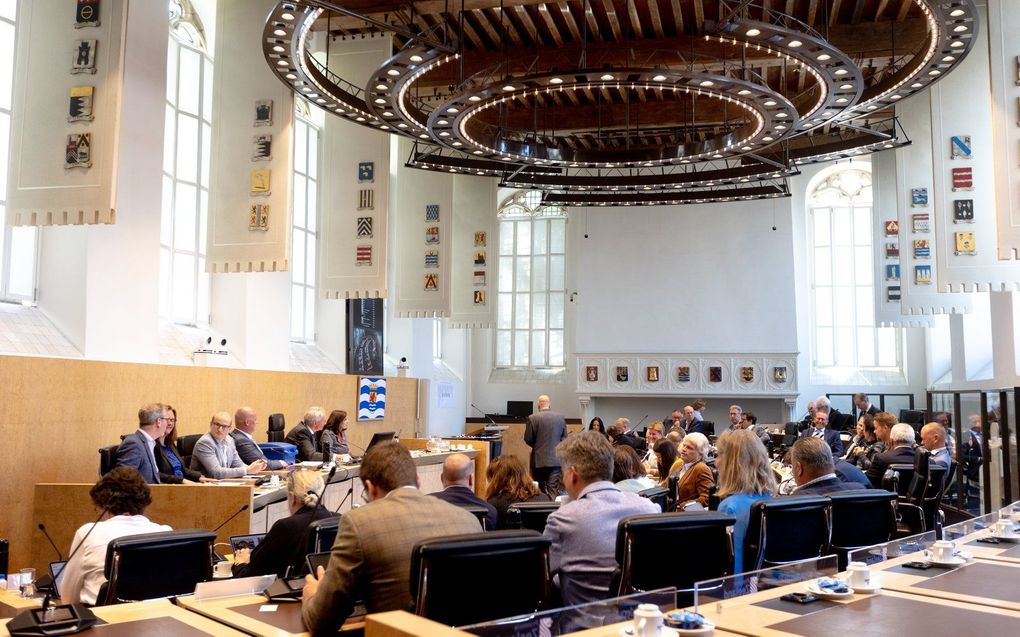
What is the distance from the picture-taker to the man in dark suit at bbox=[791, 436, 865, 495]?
496 centimetres

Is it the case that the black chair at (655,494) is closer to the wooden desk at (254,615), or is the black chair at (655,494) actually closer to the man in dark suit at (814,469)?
the man in dark suit at (814,469)

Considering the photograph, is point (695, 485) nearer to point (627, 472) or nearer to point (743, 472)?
point (627, 472)

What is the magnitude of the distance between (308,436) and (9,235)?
393 centimetres

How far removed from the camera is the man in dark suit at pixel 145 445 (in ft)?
22.5

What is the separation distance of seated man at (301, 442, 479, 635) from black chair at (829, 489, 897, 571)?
92.9 inches

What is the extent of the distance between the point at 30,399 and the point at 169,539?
5088 mm

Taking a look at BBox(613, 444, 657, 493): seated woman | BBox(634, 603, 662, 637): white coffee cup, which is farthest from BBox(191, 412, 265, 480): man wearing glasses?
BBox(634, 603, 662, 637): white coffee cup

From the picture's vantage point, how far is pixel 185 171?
42.4 ft

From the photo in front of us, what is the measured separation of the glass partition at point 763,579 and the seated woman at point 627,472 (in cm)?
233

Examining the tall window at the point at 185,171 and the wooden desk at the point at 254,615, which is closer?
the wooden desk at the point at 254,615

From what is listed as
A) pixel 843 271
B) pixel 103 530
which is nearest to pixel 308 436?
pixel 103 530

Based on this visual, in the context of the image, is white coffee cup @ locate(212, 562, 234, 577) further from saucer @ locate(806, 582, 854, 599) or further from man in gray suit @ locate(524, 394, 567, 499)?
man in gray suit @ locate(524, 394, 567, 499)

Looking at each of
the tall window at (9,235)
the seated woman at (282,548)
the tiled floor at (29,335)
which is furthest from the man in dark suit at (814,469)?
the tall window at (9,235)

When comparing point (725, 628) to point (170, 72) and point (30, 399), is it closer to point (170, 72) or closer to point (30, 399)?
point (30, 399)
